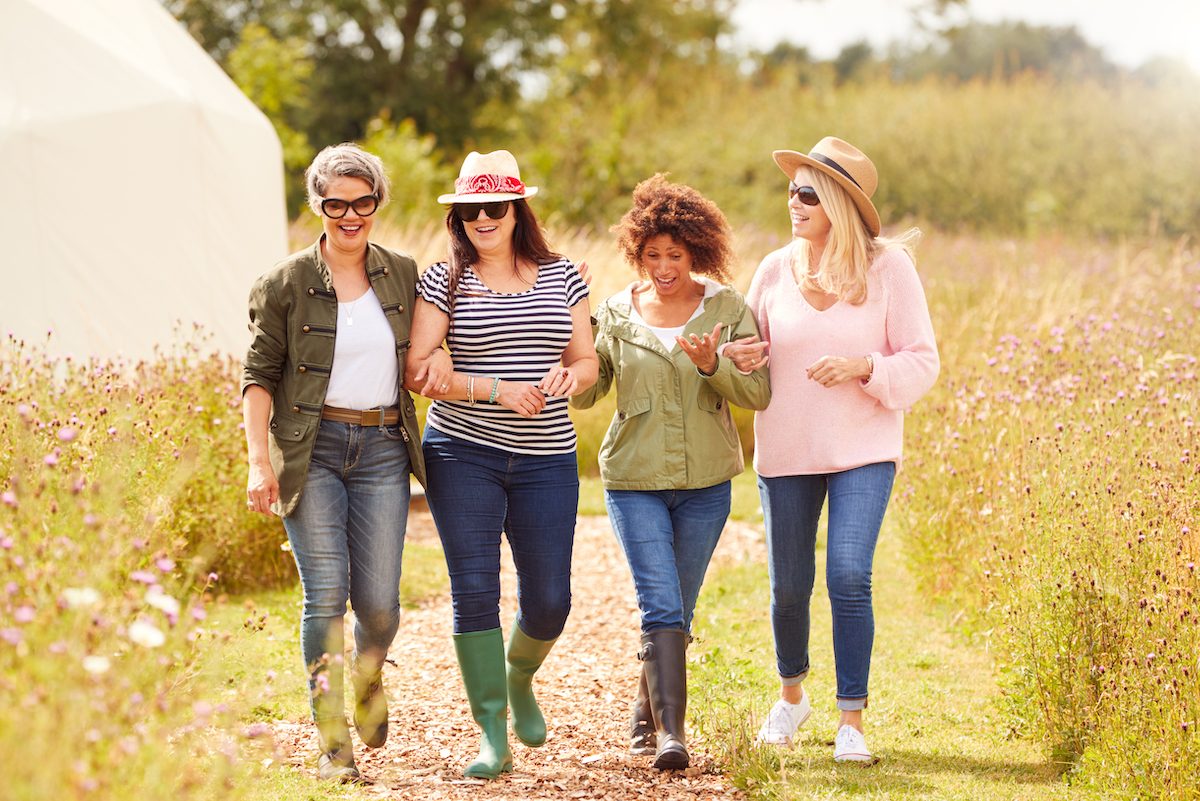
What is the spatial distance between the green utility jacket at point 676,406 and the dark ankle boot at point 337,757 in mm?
1097

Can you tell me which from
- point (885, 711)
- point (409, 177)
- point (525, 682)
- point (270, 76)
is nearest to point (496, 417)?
point (525, 682)

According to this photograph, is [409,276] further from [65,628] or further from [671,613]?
[65,628]

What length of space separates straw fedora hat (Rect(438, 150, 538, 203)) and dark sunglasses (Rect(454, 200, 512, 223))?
3 cm

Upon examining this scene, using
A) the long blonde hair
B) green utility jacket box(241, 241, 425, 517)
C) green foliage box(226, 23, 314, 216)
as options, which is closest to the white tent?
green utility jacket box(241, 241, 425, 517)

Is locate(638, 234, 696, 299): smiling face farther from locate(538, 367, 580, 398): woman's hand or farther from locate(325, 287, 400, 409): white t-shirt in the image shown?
locate(325, 287, 400, 409): white t-shirt

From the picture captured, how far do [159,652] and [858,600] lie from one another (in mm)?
2323

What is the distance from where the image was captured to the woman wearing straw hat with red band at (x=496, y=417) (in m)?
4.01

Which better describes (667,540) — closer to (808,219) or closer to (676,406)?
(676,406)

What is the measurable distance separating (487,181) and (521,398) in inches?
26.9

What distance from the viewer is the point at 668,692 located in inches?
159

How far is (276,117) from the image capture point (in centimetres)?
2069

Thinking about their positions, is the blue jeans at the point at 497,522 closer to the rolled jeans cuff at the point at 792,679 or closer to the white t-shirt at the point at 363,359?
the white t-shirt at the point at 363,359

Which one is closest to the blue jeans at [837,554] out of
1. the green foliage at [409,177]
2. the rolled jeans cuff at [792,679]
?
the rolled jeans cuff at [792,679]

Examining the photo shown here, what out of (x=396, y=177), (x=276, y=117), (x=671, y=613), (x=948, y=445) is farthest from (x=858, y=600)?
(x=276, y=117)
